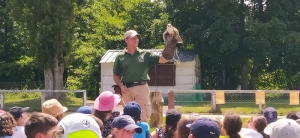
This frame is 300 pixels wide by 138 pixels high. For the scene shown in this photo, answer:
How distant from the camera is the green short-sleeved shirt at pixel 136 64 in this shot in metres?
8.23

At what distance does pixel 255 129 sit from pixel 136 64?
2.32 meters

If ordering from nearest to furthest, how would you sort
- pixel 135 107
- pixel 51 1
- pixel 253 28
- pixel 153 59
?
pixel 135 107
pixel 153 59
pixel 51 1
pixel 253 28

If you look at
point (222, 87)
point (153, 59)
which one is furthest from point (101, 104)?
point (222, 87)

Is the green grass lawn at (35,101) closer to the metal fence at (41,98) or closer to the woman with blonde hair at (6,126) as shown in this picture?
the metal fence at (41,98)

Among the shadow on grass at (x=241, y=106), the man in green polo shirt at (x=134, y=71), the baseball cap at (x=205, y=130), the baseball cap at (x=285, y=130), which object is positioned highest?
the man in green polo shirt at (x=134, y=71)

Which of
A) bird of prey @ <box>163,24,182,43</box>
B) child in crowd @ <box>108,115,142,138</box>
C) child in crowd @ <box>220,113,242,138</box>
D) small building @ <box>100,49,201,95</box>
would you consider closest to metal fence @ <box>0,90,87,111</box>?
small building @ <box>100,49,201,95</box>

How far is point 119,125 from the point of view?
503cm

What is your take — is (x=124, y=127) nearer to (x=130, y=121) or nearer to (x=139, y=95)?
(x=130, y=121)

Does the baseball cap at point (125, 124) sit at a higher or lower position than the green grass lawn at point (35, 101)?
higher

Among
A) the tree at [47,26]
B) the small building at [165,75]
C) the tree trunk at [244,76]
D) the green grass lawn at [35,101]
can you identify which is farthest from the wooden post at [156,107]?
the tree trunk at [244,76]

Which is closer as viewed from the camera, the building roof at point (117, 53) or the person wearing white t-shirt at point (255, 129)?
the person wearing white t-shirt at point (255, 129)

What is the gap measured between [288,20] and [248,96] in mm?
14880

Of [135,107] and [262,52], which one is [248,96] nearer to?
[262,52]

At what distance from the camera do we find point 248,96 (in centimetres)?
2131
